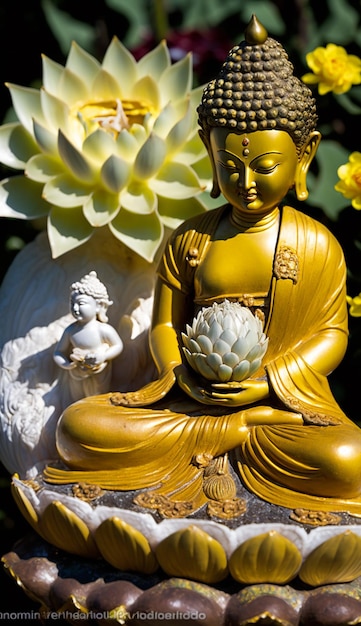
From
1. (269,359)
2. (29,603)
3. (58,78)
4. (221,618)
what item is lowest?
(29,603)

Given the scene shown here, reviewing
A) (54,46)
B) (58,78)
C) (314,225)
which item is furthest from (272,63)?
(54,46)

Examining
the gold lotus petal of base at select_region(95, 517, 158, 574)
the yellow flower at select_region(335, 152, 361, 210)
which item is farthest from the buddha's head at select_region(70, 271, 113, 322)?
the yellow flower at select_region(335, 152, 361, 210)

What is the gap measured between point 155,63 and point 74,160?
0.45m

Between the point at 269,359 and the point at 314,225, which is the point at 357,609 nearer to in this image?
the point at 269,359

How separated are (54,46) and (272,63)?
205 cm

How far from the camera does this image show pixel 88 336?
7.16 feet

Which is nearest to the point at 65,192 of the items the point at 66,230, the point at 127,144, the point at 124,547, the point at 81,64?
the point at 66,230

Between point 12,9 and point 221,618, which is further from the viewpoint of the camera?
point 12,9

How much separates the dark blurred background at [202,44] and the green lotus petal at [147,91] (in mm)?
583

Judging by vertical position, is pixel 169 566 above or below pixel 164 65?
below

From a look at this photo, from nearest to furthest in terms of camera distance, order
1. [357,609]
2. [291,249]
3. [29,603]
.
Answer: [357,609] < [291,249] < [29,603]

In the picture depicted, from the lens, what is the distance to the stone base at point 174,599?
1.82 meters

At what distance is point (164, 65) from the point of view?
2.62 meters

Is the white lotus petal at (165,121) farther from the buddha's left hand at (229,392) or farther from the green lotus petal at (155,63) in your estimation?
the buddha's left hand at (229,392)
